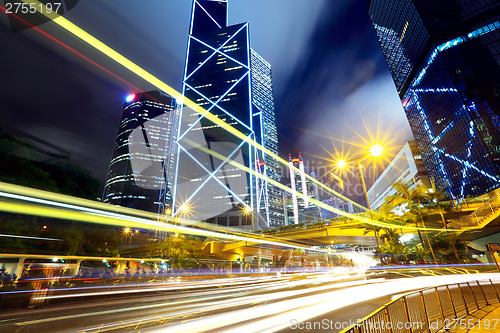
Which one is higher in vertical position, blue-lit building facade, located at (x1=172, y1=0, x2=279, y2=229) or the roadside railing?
blue-lit building facade, located at (x1=172, y1=0, x2=279, y2=229)

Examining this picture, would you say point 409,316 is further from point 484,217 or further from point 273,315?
point 484,217

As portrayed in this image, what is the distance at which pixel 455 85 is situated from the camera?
7069 centimetres

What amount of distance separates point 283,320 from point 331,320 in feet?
5.18

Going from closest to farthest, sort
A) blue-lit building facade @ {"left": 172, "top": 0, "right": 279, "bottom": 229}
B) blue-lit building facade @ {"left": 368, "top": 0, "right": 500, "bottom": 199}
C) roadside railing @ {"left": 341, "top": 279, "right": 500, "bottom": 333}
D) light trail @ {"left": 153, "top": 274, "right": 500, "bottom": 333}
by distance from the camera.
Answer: roadside railing @ {"left": 341, "top": 279, "right": 500, "bottom": 333} < light trail @ {"left": 153, "top": 274, "right": 500, "bottom": 333} < blue-lit building facade @ {"left": 368, "top": 0, "right": 500, "bottom": 199} < blue-lit building facade @ {"left": 172, "top": 0, "right": 279, "bottom": 229}

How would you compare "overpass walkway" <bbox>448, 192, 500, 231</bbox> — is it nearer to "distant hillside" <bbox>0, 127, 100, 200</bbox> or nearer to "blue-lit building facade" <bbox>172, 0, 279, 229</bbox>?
"distant hillside" <bbox>0, 127, 100, 200</bbox>

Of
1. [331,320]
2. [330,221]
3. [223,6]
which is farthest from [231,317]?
[223,6]

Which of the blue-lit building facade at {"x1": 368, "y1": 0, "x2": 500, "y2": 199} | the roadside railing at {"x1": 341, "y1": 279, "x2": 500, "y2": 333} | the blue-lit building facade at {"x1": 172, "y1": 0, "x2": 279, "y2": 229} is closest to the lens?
the roadside railing at {"x1": 341, "y1": 279, "x2": 500, "y2": 333}

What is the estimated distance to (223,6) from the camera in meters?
184

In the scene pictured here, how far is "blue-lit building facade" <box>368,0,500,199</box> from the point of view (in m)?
64.2

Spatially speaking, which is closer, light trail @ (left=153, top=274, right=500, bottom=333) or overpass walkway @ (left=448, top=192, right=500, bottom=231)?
light trail @ (left=153, top=274, right=500, bottom=333)
